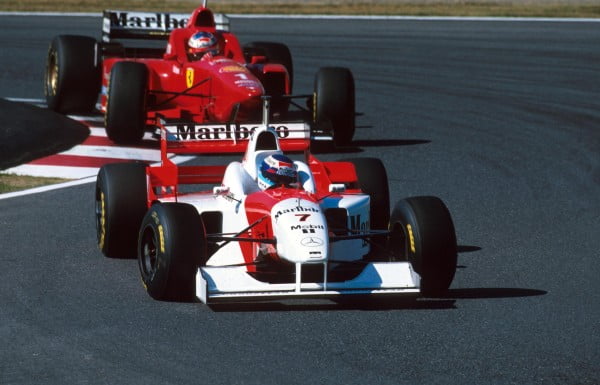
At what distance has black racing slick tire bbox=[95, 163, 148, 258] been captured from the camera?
384 inches

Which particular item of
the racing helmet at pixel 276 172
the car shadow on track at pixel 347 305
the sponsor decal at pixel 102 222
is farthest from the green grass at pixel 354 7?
the car shadow on track at pixel 347 305

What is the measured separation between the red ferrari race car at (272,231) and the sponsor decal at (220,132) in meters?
0.28

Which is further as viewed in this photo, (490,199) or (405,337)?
(490,199)

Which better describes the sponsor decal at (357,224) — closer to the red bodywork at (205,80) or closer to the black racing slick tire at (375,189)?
the black racing slick tire at (375,189)

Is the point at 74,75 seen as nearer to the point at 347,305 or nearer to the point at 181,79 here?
the point at 181,79

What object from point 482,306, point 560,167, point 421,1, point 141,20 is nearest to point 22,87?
point 141,20

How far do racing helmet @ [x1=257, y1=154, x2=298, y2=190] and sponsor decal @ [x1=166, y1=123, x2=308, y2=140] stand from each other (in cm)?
131

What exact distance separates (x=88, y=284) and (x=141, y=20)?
9.55m

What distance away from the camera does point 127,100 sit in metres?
15.0

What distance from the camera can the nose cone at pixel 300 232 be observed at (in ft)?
27.0

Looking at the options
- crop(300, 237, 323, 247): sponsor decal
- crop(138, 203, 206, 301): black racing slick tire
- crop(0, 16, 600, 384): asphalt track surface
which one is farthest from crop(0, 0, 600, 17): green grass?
crop(300, 237, 323, 247): sponsor decal

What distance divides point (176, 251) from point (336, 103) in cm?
763

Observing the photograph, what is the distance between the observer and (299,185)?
9281 mm

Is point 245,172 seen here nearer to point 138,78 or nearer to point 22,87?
point 138,78
